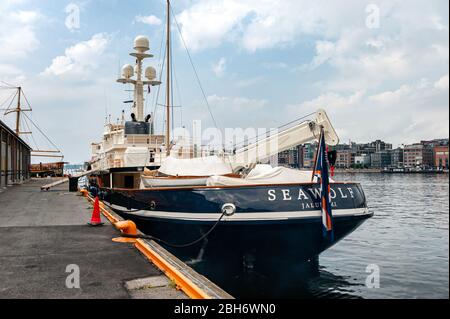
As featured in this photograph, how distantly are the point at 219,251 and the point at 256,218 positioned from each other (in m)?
1.58

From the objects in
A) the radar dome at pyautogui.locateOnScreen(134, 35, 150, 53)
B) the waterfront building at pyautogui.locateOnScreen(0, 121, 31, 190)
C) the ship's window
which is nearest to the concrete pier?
the ship's window

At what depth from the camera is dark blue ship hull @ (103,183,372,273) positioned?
10.1 m

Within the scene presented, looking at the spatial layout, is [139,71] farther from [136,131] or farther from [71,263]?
[71,263]

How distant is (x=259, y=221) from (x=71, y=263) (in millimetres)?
4430

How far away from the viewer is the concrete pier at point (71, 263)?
6262 mm

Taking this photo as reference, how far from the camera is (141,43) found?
30594mm

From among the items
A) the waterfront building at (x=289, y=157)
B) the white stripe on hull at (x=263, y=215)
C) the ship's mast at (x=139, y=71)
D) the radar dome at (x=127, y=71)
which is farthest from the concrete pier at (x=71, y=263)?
the radar dome at (x=127, y=71)

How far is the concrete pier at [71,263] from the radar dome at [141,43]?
1983 cm

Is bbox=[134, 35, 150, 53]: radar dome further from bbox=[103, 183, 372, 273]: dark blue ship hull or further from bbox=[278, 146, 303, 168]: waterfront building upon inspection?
bbox=[103, 183, 372, 273]: dark blue ship hull

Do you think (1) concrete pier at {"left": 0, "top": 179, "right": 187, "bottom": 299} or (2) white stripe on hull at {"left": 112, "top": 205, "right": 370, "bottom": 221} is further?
(2) white stripe on hull at {"left": 112, "top": 205, "right": 370, "bottom": 221}

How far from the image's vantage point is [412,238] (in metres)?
21.7

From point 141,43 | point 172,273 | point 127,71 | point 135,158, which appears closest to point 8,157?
point 127,71

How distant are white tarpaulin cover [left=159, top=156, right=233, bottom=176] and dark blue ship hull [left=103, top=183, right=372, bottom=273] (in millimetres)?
2067
